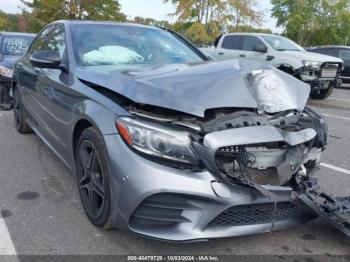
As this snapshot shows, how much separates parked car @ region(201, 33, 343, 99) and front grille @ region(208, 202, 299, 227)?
7.03 metres

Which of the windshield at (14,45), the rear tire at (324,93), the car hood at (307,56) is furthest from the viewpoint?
the rear tire at (324,93)

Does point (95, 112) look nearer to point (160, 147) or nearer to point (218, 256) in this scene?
point (160, 147)

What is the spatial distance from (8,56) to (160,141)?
7.36 metres

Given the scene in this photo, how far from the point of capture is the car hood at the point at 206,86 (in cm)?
257

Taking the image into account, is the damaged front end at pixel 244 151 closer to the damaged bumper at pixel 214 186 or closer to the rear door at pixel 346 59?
the damaged bumper at pixel 214 186

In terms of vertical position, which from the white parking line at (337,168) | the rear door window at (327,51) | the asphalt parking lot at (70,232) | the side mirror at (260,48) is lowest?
the asphalt parking lot at (70,232)

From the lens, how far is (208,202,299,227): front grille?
245 cm

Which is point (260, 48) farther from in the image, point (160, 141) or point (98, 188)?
point (160, 141)

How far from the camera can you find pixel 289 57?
1008 centimetres

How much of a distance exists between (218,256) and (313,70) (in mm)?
8098

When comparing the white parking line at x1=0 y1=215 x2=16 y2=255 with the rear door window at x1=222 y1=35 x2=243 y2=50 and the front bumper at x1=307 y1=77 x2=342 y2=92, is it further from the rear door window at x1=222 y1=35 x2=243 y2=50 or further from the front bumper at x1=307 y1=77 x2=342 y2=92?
the rear door window at x1=222 y1=35 x2=243 y2=50

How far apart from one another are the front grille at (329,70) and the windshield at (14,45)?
24.3 ft

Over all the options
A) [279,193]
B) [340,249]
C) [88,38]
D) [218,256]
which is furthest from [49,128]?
[340,249]

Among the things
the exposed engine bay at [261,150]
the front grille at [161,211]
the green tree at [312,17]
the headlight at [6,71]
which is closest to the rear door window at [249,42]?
the headlight at [6,71]
